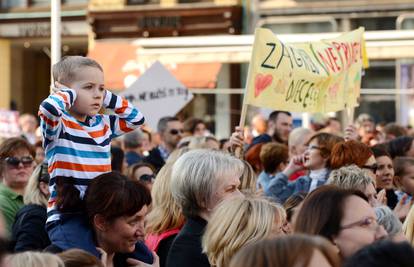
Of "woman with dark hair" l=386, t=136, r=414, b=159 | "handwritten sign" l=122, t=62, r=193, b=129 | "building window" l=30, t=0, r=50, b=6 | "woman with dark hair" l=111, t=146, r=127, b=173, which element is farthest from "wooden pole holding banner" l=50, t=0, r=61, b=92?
"building window" l=30, t=0, r=50, b=6

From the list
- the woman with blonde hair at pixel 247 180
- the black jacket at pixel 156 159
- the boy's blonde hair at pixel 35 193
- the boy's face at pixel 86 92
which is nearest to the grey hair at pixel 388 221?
the woman with blonde hair at pixel 247 180

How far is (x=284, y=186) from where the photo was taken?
8656 millimetres

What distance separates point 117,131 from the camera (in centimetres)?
576

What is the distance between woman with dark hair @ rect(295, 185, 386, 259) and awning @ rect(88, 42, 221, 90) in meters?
17.6

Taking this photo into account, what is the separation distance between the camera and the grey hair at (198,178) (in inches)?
216

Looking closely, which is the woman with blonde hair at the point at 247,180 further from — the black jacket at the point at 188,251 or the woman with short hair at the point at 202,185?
the black jacket at the point at 188,251

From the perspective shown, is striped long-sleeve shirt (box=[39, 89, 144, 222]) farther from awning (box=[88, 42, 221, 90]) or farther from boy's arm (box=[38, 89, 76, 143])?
awning (box=[88, 42, 221, 90])

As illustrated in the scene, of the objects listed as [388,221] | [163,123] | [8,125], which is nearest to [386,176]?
[388,221]

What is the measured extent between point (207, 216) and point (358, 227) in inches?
61.1

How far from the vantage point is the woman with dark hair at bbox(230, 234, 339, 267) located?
10.4ft

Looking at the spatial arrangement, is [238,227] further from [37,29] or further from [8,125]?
[37,29]

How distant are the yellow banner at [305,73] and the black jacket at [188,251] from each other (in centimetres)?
318

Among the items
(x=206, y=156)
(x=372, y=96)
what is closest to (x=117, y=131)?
(x=206, y=156)

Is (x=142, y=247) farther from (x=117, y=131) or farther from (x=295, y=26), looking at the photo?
(x=295, y=26)
